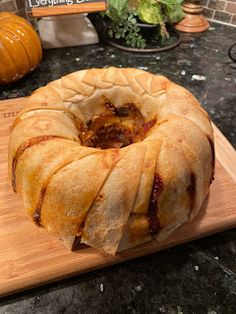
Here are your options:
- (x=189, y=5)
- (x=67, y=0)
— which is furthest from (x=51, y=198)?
(x=189, y=5)

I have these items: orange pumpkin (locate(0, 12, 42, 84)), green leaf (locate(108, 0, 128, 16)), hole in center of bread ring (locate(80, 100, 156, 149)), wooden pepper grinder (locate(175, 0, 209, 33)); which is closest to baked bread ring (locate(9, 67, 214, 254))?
hole in center of bread ring (locate(80, 100, 156, 149))

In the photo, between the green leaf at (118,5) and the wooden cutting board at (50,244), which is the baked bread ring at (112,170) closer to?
the wooden cutting board at (50,244)

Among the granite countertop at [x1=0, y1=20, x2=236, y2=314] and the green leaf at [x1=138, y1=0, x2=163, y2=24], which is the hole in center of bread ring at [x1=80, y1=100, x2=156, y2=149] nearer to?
the granite countertop at [x1=0, y1=20, x2=236, y2=314]

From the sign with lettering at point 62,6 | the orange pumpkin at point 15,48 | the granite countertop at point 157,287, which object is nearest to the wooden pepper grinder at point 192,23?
the sign with lettering at point 62,6

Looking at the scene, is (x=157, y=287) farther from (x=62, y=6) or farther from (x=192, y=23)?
(x=192, y=23)

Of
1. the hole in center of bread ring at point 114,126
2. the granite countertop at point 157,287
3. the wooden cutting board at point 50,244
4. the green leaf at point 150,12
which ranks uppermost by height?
the green leaf at point 150,12

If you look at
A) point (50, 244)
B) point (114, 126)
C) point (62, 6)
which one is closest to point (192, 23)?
point (62, 6)
